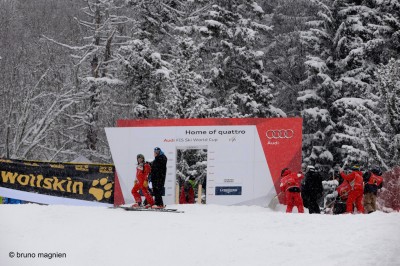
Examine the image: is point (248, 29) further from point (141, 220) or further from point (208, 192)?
point (141, 220)

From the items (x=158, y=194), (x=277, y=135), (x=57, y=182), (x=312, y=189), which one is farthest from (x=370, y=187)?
(x=57, y=182)

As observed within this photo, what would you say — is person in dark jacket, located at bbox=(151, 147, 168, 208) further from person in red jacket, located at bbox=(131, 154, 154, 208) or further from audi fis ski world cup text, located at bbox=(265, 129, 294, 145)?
audi fis ski world cup text, located at bbox=(265, 129, 294, 145)

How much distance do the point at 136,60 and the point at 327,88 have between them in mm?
9663

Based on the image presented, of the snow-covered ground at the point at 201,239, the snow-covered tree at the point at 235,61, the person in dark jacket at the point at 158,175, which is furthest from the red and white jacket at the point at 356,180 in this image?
the snow-covered tree at the point at 235,61

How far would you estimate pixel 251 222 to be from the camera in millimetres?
14734

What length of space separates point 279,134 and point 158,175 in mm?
4582

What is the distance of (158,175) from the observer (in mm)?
18594

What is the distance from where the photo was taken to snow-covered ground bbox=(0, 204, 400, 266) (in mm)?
11247

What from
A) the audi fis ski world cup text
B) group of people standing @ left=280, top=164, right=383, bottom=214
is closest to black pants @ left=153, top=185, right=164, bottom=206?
group of people standing @ left=280, top=164, right=383, bottom=214

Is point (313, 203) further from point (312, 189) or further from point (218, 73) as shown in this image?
point (218, 73)

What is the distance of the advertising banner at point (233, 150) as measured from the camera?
21156 millimetres

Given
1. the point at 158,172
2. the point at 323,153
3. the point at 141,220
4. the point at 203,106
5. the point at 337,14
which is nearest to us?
the point at 141,220

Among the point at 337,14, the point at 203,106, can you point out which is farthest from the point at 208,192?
the point at 337,14

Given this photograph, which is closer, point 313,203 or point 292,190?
point 292,190
